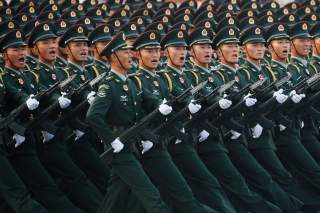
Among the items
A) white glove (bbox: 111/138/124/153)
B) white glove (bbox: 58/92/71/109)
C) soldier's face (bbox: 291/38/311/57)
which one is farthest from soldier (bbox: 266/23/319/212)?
white glove (bbox: 111/138/124/153)

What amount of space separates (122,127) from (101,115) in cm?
35

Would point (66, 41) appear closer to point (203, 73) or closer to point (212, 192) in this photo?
point (203, 73)

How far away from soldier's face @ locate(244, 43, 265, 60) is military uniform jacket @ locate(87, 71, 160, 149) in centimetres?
249

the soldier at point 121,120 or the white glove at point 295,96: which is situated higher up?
the soldier at point 121,120

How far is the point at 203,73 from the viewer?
12836mm

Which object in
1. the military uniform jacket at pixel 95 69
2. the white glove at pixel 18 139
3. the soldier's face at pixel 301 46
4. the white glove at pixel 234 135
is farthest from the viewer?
the soldier's face at pixel 301 46

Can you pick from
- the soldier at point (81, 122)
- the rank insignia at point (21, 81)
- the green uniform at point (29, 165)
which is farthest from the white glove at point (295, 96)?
the rank insignia at point (21, 81)

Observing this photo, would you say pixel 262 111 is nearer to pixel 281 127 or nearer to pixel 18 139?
pixel 281 127

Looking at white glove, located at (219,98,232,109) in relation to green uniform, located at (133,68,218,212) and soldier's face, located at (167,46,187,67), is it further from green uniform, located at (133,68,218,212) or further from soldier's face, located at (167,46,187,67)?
green uniform, located at (133,68,218,212)

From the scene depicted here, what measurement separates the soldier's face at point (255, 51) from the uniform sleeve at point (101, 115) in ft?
9.77

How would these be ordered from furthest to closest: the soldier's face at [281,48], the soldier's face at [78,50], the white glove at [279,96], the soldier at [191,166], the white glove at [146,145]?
1. the soldier's face at [281,48]
2. the soldier's face at [78,50]
3. the white glove at [279,96]
4. the soldier at [191,166]
5. the white glove at [146,145]

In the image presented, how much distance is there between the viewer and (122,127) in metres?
11.2

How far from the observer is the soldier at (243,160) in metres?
12.7

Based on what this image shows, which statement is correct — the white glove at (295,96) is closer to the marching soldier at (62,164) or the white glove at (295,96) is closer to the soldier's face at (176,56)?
the soldier's face at (176,56)
